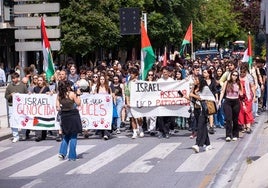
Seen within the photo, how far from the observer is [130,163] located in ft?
42.8

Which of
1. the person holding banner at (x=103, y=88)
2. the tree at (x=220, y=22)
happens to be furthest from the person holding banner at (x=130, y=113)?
the tree at (x=220, y=22)

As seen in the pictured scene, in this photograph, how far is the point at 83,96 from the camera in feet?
56.4

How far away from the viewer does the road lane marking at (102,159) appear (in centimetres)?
1239

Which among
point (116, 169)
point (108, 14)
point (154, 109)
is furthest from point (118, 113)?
point (108, 14)

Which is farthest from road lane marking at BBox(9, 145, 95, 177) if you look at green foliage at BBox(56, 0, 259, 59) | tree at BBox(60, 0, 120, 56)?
green foliage at BBox(56, 0, 259, 59)

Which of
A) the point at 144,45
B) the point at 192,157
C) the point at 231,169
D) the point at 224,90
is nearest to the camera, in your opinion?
the point at 231,169

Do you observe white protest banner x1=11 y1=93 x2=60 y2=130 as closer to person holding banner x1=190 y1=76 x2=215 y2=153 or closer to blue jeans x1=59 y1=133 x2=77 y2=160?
blue jeans x1=59 y1=133 x2=77 y2=160

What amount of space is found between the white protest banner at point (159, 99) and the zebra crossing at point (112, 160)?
5.53ft

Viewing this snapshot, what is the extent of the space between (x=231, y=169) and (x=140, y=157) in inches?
94.1

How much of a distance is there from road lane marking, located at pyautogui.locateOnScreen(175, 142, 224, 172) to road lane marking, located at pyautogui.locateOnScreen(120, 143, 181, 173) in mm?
578

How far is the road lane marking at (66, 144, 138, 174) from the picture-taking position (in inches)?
488

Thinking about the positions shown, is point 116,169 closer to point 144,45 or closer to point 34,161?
point 34,161

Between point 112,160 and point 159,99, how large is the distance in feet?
13.8

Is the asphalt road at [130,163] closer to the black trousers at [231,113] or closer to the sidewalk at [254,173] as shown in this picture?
the sidewalk at [254,173]
